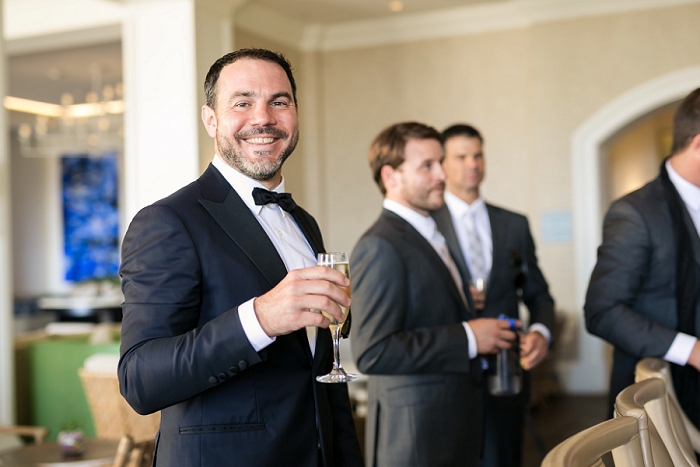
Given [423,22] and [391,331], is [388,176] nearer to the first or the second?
[391,331]

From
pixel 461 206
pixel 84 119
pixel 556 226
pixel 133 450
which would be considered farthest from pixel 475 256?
pixel 84 119

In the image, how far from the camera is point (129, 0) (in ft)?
19.6

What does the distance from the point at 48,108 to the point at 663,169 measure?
11362 millimetres

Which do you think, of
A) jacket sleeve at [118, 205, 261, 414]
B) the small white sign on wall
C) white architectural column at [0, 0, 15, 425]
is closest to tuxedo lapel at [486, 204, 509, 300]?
jacket sleeve at [118, 205, 261, 414]

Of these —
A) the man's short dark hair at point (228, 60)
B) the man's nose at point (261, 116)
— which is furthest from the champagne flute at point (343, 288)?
the man's short dark hair at point (228, 60)

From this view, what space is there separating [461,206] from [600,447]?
8.28ft

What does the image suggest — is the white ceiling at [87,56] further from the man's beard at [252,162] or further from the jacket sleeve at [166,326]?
the jacket sleeve at [166,326]

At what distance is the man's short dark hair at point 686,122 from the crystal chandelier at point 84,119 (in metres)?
7.56

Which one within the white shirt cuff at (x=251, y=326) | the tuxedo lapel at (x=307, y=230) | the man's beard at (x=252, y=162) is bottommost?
the white shirt cuff at (x=251, y=326)

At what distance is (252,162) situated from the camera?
1.65 meters

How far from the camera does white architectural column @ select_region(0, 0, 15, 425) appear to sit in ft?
14.8

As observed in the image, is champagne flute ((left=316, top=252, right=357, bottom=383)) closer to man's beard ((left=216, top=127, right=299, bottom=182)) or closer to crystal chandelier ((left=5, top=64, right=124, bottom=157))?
man's beard ((left=216, top=127, right=299, bottom=182))

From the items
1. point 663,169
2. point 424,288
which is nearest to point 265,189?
point 424,288

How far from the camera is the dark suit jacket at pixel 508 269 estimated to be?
10.7 ft
